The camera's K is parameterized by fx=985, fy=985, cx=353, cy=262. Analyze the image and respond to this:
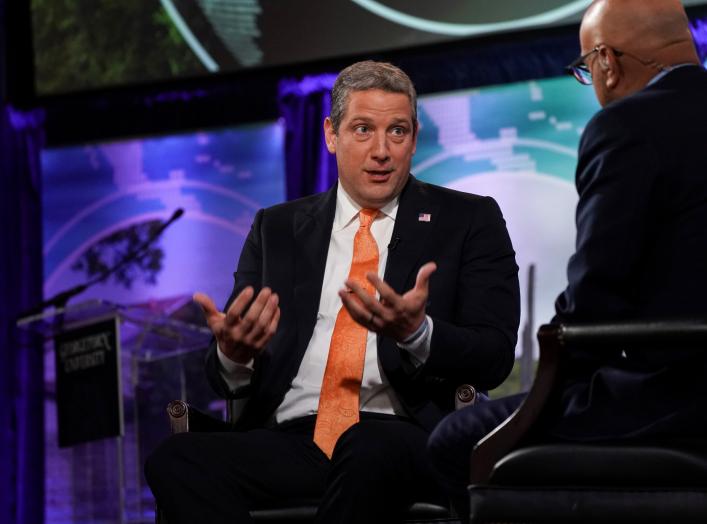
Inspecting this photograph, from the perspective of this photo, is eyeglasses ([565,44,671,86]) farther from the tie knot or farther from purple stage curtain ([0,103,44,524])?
purple stage curtain ([0,103,44,524])

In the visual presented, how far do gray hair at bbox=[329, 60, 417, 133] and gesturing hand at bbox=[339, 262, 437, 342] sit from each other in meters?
0.82

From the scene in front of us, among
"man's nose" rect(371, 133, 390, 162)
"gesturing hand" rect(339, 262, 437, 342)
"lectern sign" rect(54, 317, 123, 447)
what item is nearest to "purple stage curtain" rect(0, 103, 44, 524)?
"lectern sign" rect(54, 317, 123, 447)

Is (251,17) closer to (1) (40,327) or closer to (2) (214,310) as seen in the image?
(1) (40,327)

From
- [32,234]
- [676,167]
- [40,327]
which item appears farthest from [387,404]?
[32,234]

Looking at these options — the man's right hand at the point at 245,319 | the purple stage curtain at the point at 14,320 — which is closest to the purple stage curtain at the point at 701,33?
the man's right hand at the point at 245,319

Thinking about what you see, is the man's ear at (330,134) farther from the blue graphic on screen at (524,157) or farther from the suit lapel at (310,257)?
the blue graphic on screen at (524,157)

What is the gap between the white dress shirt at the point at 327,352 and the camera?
7.98 feet

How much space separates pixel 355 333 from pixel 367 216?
0.37 m

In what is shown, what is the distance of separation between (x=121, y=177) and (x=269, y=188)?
3.44 ft

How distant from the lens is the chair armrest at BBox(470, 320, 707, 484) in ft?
5.20

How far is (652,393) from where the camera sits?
1.71m

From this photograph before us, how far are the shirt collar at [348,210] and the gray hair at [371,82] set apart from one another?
20 centimetres

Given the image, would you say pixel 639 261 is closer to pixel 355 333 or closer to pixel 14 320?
pixel 355 333

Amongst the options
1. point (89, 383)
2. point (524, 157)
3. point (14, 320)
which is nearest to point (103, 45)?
point (14, 320)
